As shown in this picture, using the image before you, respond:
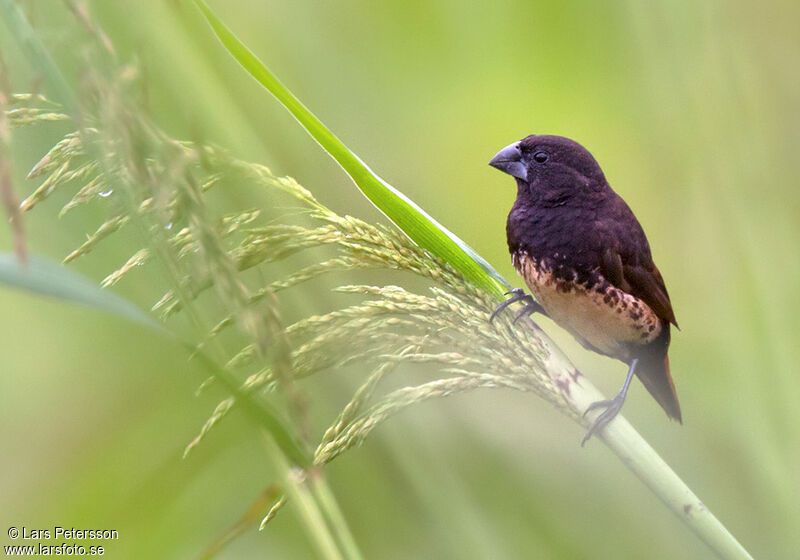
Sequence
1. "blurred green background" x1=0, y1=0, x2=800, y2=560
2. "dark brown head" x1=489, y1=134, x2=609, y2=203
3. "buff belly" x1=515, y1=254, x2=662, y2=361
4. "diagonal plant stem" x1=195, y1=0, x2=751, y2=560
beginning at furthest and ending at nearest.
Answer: "dark brown head" x1=489, y1=134, x2=609, y2=203 < "buff belly" x1=515, y1=254, x2=662, y2=361 < "blurred green background" x1=0, y1=0, x2=800, y2=560 < "diagonal plant stem" x1=195, y1=0, x2=751, y2=560

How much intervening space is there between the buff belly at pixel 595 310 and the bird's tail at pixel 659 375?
0.14ft

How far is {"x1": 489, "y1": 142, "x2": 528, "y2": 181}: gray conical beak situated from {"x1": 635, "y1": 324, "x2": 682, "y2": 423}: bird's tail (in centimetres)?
50

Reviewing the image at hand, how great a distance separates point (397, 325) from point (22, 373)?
1.54 meters

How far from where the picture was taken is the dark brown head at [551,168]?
5.89 feet

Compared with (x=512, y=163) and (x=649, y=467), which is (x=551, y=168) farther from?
(x=649, y=467)

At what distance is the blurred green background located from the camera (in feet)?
4.55

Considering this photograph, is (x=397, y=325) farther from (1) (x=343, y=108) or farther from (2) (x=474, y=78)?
(2) (x=474, y=78)

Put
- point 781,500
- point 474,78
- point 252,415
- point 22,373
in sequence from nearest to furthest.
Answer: point 252,415
point 781,500
point 22,373
point 474,78

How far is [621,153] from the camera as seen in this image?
2445 millimetres

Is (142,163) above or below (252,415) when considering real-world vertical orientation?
above

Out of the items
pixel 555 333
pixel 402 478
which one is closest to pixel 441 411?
pixel 402 478

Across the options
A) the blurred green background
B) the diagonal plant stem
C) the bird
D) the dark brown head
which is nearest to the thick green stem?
the diagonal plant stem

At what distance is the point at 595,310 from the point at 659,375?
0.90 ft

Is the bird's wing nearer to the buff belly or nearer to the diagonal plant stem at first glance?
the buff belly
